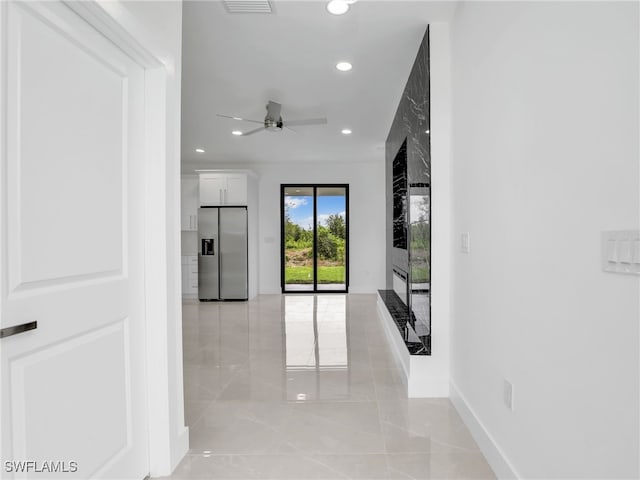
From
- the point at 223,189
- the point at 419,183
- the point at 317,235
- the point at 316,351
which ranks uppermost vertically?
the point at 223,189

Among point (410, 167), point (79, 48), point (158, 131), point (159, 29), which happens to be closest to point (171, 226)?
point (158, 131)

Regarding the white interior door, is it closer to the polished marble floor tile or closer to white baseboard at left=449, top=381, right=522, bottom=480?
the polished marble floor tile

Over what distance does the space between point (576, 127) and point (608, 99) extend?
15cm

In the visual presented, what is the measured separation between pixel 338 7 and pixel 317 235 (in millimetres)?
5637

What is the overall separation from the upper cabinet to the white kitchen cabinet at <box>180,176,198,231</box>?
2.09ft

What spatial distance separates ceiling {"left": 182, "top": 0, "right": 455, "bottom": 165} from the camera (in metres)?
2.63

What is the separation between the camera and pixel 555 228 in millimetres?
1308

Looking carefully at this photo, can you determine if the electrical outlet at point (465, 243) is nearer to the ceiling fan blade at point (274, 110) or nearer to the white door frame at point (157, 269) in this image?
the white door frame at point (157, 269)

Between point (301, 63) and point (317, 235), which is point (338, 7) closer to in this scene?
point (301, 63)

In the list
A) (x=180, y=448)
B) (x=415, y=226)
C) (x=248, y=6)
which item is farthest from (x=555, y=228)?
(x=248, y=6)

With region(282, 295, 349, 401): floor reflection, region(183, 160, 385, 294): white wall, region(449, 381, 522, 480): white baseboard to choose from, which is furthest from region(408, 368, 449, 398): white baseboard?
region(183, 160, 385, 294): white wall

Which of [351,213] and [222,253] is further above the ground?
[351,213]

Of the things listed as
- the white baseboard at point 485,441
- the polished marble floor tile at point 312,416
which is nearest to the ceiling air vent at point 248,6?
the polished marble floor tile at point 312,416

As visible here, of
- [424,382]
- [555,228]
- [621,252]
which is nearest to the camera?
[621,252]
